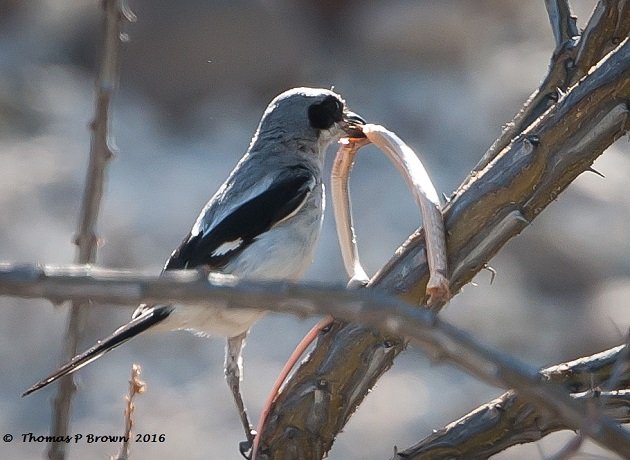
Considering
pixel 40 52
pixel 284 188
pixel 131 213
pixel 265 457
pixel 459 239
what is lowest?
pixel 265 457

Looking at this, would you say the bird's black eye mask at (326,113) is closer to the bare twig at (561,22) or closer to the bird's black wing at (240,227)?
the bird's black wing at (240,227)

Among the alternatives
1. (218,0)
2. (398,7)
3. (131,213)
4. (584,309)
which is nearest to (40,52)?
(218,0)

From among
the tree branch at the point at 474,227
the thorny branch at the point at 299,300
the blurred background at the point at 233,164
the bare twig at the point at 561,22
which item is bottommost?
the thorny branch at the point at 299,300

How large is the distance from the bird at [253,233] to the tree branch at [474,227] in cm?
78

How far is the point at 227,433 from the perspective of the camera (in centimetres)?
682

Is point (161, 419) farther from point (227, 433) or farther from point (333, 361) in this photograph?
point (333, 361)

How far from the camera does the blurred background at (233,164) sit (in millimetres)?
7105

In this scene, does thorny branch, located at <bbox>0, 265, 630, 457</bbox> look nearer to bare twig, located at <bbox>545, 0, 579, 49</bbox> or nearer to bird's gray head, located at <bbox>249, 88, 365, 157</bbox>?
bare twig, located at <bbox>545, 0, 579, 49</bbox>

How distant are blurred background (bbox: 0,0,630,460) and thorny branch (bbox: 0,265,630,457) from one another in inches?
201

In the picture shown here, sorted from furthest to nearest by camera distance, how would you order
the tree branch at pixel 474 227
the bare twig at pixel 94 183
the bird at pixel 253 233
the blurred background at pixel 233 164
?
the blurred background at pixel 233 164
the bird at pixel 253 233
the tree branch at pixel 474 227
the bare twig at pixel 94 183

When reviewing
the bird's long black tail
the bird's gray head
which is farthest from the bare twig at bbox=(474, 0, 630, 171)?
the bird's gray head

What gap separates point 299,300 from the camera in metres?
1.06

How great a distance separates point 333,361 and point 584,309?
5.68 m

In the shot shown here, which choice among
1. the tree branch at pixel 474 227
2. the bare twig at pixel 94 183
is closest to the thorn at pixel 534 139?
the tree branch at pixel 474 227
